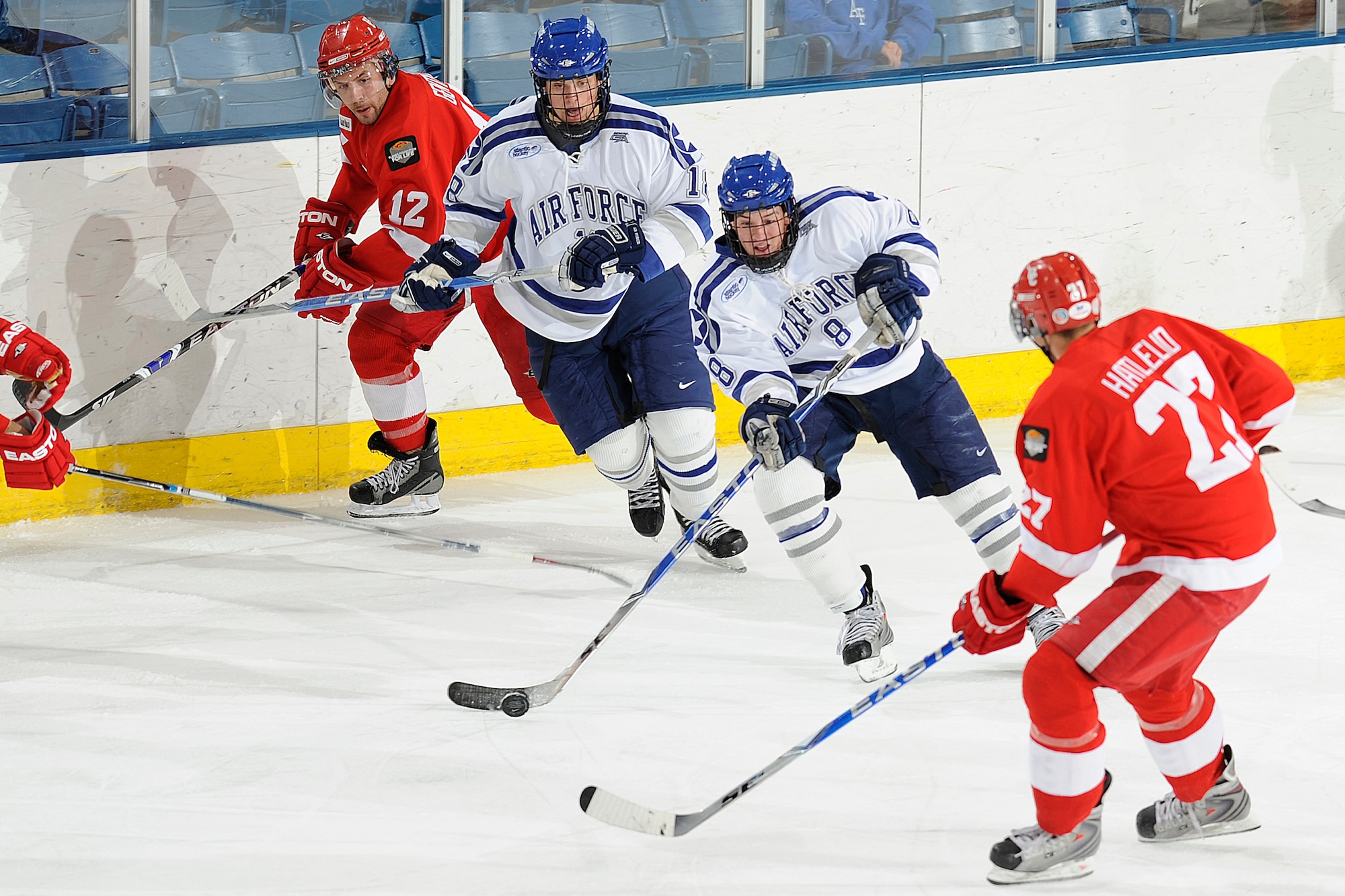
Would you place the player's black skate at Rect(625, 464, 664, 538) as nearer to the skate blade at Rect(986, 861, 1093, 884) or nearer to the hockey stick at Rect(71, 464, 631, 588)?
the hockey stick at Rect(71, 464, 631, 588)

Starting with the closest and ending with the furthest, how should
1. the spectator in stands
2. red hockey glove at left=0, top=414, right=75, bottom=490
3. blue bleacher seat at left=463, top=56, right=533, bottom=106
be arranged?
red hockey glove at left=0, top=414, right=75, bottom=490, blue bleacher seat at left=463, top=56, right=533, bottom=106, the spectator in stands

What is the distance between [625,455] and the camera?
4.00 m

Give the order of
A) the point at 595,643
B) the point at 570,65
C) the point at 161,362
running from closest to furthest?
the point at 595,643 → the point at 570,65 → the point at 161,362

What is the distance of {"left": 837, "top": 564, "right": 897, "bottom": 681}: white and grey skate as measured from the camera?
129 inches

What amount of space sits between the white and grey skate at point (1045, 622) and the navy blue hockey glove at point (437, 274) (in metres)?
1.45

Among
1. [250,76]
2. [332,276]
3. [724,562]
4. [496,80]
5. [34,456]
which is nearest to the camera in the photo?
[34,456]

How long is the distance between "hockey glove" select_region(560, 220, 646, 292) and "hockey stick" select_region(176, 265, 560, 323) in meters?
0.07

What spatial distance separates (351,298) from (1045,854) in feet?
7.63

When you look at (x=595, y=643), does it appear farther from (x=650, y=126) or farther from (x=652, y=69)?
(x=652, y=69)

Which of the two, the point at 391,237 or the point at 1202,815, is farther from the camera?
the point at 391,237

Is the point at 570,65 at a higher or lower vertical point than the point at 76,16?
lower

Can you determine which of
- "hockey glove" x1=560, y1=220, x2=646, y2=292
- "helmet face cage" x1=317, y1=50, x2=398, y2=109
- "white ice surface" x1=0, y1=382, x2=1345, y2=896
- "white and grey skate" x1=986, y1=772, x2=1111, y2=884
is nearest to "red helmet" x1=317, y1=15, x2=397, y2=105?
"helmet face cage" x1=317, y1=50, x2=398, y2=109

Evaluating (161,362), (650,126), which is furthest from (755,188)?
(161,362)

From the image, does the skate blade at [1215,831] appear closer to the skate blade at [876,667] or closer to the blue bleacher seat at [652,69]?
the skate blade at [876,667]
